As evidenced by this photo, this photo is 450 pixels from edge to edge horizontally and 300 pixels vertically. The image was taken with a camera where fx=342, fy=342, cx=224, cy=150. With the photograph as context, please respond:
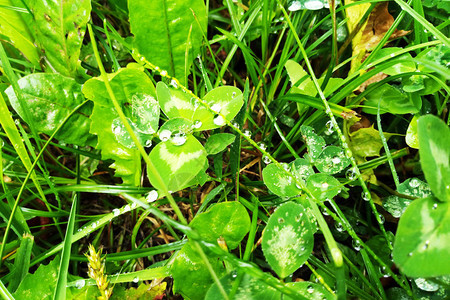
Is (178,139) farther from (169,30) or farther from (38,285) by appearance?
(38,285)

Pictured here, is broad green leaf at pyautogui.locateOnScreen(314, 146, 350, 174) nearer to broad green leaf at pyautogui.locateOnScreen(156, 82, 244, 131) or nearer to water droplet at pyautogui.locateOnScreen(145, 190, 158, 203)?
broad green leaf at pyautogui.locateOnScreen(156, 82, 244, 131)

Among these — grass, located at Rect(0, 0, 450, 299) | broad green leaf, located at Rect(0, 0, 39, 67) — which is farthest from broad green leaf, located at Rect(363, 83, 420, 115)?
broad green leaf, located at Rect(0, 0, 39, 67)

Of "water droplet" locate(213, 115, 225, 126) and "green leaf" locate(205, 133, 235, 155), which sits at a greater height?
"water droplet" locate(213, 115, 225, 126)

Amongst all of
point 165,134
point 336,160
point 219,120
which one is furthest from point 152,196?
point 336,160

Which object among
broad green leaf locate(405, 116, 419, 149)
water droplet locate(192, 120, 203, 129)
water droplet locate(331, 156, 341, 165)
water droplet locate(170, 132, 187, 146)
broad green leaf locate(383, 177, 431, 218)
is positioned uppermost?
water droplet locate(192, 120, 203, 129)

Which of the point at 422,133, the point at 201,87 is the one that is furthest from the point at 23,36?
the point at 422,133

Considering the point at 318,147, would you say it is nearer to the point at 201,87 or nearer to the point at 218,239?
the point at 218,239

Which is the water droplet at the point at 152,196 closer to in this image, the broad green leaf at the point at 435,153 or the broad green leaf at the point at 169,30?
the broad green leaf at the point at 169,30
